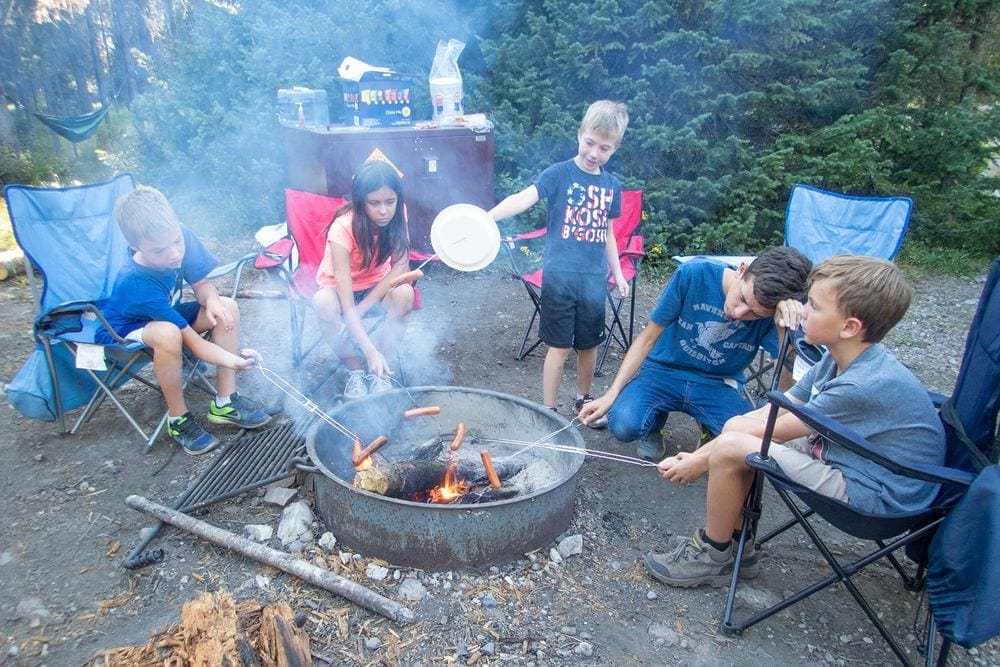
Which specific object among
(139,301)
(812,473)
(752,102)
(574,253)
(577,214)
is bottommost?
(812,473)

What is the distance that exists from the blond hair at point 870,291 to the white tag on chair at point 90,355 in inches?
122

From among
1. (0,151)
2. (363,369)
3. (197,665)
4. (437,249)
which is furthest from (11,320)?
(0,151)

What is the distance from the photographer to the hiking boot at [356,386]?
3574 millimetres

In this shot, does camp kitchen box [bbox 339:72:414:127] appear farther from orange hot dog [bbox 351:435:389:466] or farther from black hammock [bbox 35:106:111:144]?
black hammock [bbox 35:106:111:144]

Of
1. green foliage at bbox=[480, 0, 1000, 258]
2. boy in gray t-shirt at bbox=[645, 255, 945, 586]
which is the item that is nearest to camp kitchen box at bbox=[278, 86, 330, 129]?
green foliage at bbox=[480, 0, 1000, 258]

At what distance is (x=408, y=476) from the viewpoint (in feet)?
8.48

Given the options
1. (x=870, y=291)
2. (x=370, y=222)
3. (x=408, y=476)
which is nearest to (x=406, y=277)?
(x=370, y=222)

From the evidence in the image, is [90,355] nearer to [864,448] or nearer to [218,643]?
[218,643]

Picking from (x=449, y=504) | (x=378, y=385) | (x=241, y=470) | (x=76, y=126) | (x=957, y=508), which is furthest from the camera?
(x=76, y=126)

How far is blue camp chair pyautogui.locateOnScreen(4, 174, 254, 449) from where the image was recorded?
9.89ft

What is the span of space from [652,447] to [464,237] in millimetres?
1453

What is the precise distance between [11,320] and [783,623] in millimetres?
5348

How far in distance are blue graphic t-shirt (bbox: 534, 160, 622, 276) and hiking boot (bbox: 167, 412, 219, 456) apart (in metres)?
1.96

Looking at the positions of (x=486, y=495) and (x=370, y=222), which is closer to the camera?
(x=486, y=495)
